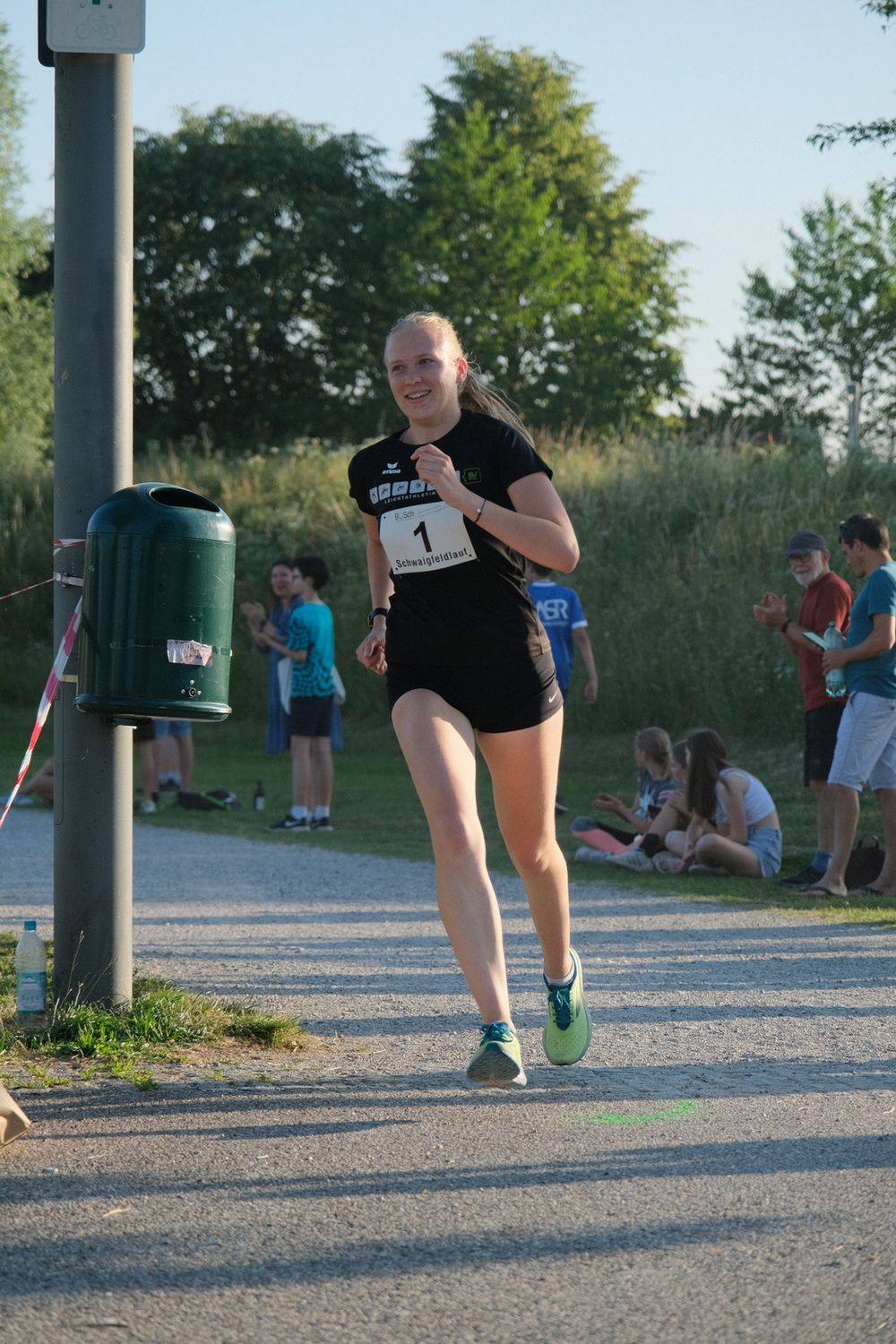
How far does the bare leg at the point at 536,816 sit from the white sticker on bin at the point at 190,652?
902mm

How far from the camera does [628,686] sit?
67.7 feet

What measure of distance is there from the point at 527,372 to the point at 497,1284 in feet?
160

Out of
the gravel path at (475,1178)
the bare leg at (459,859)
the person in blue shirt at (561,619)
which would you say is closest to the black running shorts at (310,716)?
the person in blue shirt at (561,619)

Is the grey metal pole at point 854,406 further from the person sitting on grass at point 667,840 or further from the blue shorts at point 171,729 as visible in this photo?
the person sitting on grass at point 667,840

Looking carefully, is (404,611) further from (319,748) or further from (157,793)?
(157,793)

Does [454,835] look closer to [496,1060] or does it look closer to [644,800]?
[496,1060]

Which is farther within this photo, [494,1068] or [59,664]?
[59,664]

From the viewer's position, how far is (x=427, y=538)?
4.72m

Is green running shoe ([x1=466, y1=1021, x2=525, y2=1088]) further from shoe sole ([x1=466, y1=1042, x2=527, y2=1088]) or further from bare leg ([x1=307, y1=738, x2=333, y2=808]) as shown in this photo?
bare leg ([x1=307, y1=738, x2=333, y2=808])

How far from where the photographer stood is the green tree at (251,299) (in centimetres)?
5303

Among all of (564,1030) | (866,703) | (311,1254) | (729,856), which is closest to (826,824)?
(729,856)

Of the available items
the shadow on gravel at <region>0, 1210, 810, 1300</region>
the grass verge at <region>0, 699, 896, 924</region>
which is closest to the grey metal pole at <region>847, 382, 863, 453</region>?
the grass verge at <region>0, 699, 896, 924</region>

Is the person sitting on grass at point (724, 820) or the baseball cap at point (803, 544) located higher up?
the baseball cap at point (803, 544)

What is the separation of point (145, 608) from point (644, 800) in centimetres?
698
